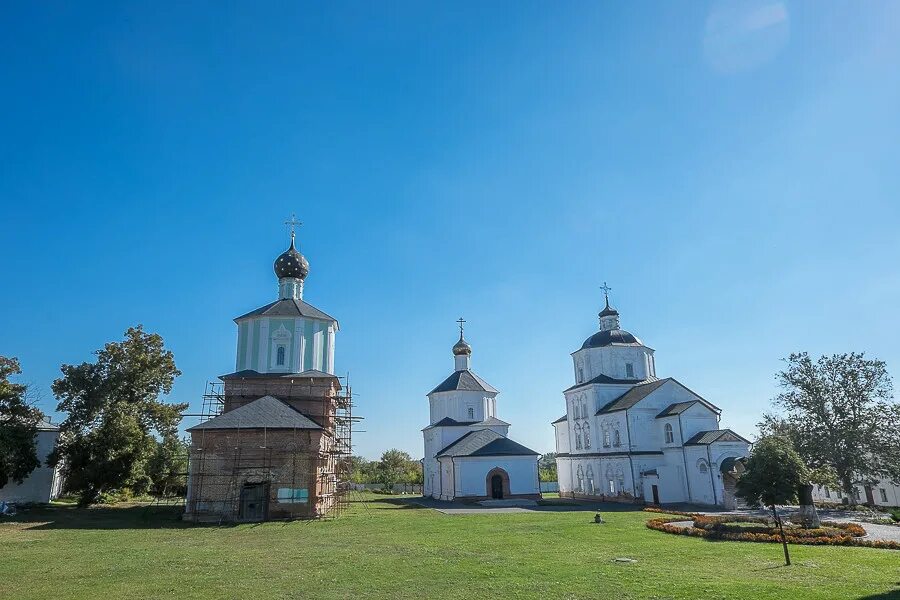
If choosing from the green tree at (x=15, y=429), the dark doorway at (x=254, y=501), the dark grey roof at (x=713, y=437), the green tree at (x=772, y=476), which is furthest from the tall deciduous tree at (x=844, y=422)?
the green tree at (x=15, y=429)

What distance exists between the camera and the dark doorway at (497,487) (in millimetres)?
38594

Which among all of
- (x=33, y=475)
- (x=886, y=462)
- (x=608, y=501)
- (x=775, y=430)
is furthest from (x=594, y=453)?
(x=33, y=475)

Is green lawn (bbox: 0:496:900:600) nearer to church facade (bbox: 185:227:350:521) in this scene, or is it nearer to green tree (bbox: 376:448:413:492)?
church facade (bbox: 185:227:350:521)

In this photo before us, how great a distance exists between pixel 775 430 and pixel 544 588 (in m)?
30.4

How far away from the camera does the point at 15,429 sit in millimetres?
29141

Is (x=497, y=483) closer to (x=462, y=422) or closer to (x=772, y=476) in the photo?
(x=462, y=422)

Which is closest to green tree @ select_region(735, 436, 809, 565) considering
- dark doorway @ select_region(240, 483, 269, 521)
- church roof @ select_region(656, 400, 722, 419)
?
church roof @ select_region(656, 400, 722, 419)

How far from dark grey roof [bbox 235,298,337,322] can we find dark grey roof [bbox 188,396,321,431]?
6356mm

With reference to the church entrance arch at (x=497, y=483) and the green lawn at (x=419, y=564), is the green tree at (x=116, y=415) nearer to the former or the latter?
the green lawn at (x=419, y=564)

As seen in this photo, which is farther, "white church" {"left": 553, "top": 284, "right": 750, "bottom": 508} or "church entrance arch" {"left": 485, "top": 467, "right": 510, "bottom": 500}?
"church entrance arch" {"left": 485, "top": 467, "right": 510, "bottom": 500}

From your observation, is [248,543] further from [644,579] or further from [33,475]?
[33,475]

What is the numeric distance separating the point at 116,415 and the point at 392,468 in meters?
39.3

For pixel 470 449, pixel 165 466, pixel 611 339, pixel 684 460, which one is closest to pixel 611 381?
pixel 611 339

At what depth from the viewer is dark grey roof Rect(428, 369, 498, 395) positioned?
4628 cm
